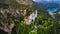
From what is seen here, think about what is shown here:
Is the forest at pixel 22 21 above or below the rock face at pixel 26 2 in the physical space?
below

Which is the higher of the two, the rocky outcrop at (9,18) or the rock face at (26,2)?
the rock face at (26,2)

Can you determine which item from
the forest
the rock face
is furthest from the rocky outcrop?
the rock face

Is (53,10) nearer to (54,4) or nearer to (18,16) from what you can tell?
(54,4)

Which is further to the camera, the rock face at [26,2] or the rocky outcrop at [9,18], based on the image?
the rock face at [26,2]

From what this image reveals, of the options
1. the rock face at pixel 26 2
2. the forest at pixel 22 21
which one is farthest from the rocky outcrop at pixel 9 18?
the rock face at pixel 26 2

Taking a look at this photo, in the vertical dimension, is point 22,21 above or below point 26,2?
below

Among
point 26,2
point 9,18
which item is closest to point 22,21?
point 9,18

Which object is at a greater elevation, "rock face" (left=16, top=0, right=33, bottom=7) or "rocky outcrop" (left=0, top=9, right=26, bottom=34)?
"rock face" (left=16, top=0, right=33, bottom=7)

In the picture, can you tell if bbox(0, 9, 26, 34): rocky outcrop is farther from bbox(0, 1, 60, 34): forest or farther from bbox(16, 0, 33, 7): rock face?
bbox(16, 0, 33, 7): rock face

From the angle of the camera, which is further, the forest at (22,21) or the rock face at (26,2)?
the rock face at (26,2)

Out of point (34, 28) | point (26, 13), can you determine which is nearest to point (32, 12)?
point (26, 13)

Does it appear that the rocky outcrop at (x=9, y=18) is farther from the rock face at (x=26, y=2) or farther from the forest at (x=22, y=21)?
the rock face at (x=26, y=2)

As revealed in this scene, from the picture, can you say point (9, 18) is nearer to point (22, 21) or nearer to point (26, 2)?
point (22, 21)
